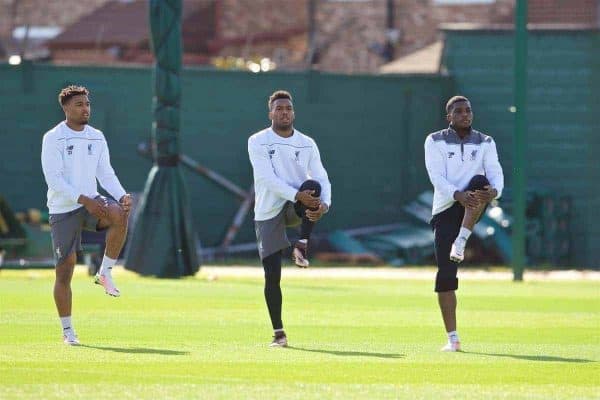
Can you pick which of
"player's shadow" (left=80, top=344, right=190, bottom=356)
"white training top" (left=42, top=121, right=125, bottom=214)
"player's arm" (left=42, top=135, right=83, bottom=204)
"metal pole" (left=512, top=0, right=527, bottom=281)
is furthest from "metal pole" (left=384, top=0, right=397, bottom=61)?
"player's shadow" (left=80, top=344, right=190, bottom=356)

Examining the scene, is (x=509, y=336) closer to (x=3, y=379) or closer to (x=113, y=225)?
(x=113, y=225)

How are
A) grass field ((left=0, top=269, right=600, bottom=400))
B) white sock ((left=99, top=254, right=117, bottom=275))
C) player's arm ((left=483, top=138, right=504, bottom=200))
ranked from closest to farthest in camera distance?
grass field ((left=0, top=269, right=600, bottom=400))
player's arm ((left=483, top=138, right=504, bottom=200))
white sock ((left=99, top=254, right=117, bottom=275))

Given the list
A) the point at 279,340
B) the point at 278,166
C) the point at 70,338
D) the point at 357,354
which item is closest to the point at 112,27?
the point at 278,166

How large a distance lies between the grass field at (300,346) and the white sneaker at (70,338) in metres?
0.10

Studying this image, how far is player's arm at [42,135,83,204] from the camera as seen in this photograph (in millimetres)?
13727

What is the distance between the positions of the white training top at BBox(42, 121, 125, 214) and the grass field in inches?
46.8

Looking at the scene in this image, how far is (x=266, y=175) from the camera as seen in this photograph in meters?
13.9

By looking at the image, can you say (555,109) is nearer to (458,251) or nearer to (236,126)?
(236,126)

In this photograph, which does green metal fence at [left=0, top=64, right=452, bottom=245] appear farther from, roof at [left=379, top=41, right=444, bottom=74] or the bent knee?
the bent knee

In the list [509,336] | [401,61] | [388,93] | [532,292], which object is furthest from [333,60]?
[509,336]

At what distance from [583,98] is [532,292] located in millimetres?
9636

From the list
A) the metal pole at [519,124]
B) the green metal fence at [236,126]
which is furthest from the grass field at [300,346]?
the green metal fence at [236,126]

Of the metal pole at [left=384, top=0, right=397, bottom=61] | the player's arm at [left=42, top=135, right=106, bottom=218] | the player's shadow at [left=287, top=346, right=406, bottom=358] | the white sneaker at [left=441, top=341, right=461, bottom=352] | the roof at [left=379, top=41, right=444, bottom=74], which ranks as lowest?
the white sneaker at [left=441, top=341, right=461, bottom=352]

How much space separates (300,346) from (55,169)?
2472 mm
